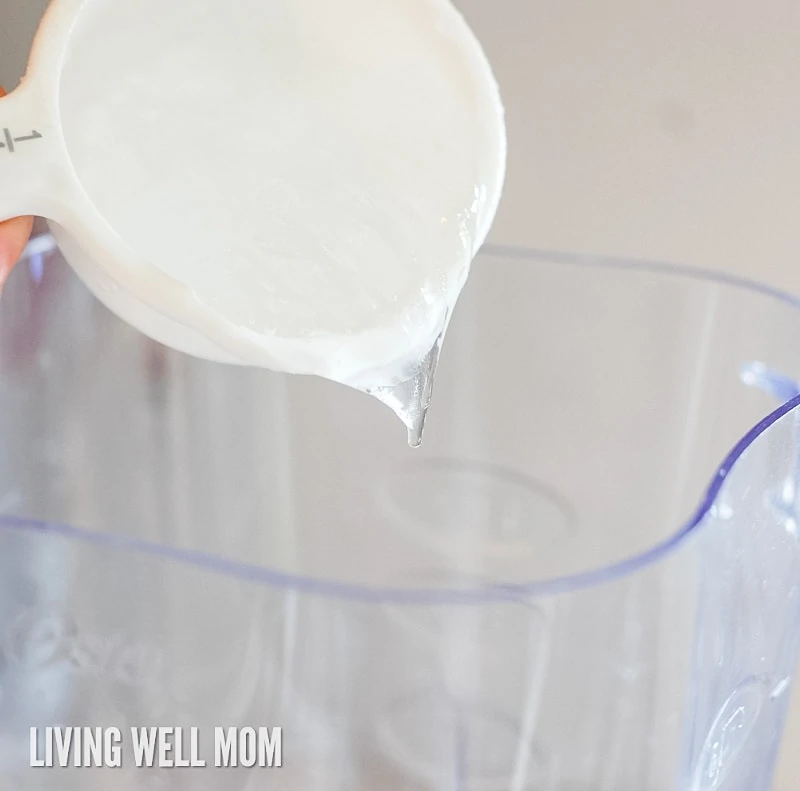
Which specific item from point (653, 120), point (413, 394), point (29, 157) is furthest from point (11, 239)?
point (653, 120)

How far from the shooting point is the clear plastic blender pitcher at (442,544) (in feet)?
1.31

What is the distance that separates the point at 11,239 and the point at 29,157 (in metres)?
0.05

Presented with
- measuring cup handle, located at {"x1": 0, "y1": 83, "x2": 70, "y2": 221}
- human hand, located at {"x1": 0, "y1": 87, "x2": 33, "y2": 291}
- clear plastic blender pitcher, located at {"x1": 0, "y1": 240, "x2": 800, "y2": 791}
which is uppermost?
measuring cup handle, located at {"x1": 0, "y1": 83, "x2": 70, "y2": 221}

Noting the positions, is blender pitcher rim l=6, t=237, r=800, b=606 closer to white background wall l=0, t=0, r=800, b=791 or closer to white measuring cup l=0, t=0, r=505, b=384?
white measuring cup l=0, t=0, r=505, b=384

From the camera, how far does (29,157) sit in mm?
349

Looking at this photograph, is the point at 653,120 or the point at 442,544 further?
the point at 442,544

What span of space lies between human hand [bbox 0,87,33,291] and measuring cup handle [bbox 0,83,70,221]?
0.02 meters

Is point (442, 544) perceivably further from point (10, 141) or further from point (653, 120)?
point (10, 141)

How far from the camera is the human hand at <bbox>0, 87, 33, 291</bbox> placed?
38 cm

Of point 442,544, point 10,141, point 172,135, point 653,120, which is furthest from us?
point 442,544

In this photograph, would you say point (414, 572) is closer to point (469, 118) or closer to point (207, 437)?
point (207, 437)

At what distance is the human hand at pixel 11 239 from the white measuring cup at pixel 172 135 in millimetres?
15

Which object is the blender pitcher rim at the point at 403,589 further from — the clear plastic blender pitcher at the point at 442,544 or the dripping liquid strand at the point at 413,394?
the dripping liquid strand at the point at 413,394

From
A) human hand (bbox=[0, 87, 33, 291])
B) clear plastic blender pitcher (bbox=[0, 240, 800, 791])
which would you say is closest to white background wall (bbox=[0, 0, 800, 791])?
clear plastic blender pitcher (bbox=[0, 240, 800, 791])
